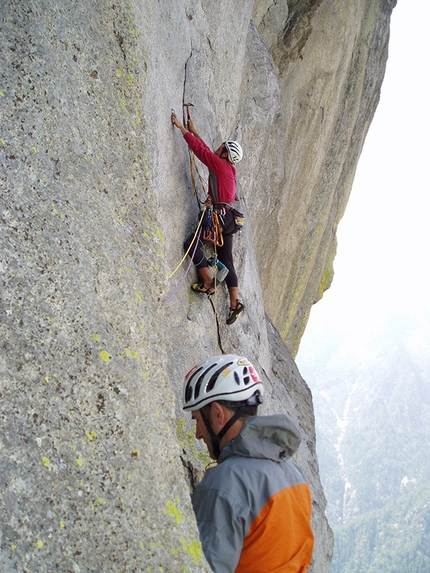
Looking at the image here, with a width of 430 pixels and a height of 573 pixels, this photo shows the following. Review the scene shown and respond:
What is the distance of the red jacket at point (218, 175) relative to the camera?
6723mm

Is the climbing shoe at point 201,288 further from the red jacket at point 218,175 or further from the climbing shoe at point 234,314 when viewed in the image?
the red jacket at point 218,175

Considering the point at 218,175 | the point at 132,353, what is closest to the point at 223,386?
the point at 132,353

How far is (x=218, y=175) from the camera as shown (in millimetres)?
7145

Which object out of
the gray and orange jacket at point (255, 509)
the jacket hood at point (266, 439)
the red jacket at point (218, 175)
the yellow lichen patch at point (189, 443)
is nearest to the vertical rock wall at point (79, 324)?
the gray and orange jacket at point (255, 509)

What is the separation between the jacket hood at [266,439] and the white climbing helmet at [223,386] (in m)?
0.40

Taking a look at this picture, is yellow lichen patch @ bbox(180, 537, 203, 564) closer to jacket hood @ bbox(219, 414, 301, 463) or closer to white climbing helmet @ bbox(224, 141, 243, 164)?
jacket hood @ bbox(219, 414, 301, 463)

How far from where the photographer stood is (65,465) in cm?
235

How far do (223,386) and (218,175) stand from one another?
4331 millimetres

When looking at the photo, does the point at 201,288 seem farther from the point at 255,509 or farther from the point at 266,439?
the point at 255,509

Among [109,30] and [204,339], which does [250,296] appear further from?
[109,30]

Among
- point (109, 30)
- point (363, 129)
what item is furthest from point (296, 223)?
point (109, 30)

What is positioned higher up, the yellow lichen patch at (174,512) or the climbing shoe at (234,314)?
the climbing shoe at (234,314)

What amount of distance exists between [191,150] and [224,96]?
339cm

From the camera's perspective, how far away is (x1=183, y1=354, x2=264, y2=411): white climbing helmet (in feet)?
11.3
